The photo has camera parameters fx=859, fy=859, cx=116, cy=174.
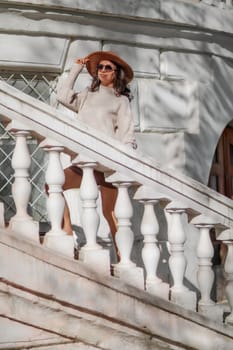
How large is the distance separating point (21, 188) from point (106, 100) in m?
1.47

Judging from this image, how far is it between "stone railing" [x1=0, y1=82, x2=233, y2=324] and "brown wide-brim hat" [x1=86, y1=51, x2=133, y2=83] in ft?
3.62

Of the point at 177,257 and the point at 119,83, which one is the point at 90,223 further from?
the point at 119,83

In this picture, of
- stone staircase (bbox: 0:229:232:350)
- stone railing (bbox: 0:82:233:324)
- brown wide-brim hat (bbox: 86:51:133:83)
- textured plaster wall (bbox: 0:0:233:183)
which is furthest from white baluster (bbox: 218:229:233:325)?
textured plaster wall (bbox: 0:0:233:183)

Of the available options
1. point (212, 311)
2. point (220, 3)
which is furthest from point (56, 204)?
point (220, 3)

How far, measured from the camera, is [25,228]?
216 inches

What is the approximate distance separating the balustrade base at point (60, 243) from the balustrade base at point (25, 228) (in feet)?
0.29

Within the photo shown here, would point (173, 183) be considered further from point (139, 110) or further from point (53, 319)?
point (139, 110)

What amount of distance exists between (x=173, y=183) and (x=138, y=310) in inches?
37.3

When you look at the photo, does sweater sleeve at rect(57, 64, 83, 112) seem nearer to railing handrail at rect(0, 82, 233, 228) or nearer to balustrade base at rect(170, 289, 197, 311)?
railing handrail at rect(0, 82, 233, 228)

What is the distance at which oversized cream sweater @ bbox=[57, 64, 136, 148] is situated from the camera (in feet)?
21.8

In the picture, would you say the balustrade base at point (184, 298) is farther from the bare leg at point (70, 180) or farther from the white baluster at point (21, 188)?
the white baluster at point (21, 188)

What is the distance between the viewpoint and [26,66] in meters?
8.04

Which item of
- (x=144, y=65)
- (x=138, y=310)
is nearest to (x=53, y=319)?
(x=138, y=310)

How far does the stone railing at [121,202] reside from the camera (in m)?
5.59
